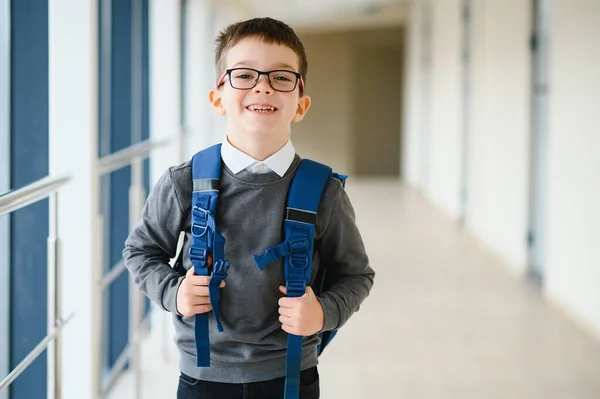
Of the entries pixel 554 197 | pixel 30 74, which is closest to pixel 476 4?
pixel 554 197

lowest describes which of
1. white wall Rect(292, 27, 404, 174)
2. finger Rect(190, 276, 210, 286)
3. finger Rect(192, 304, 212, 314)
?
finger Rect(192, 304, 212, 314)

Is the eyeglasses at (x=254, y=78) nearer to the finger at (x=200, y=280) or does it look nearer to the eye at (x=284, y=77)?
the eye at (x=284, y=77)

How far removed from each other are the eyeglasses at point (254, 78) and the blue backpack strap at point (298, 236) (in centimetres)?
9

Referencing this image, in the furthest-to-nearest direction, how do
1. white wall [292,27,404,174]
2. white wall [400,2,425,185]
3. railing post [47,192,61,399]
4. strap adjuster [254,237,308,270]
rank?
white wall [292,27,404,174] < white wall [400,2,425,185] < railing post [47,192,61,399] < strap adjuster [254,237,308,270]

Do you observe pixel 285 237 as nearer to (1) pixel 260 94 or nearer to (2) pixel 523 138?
(1) pixel 260 94

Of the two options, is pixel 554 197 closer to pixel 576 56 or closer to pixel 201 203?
pixel 576 56

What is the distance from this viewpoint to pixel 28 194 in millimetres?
1170

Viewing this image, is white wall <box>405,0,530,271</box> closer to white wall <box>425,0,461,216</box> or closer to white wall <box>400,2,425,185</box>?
white wall <box>425,0,461,216</box>

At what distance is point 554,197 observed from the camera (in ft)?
11.0

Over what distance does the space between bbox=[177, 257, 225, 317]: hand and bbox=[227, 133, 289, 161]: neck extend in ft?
0.46

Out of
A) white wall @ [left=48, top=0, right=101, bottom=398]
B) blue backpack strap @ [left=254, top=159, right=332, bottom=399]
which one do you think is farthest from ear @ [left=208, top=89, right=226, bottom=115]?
white wall @ [left=48, top=0, right=101, bottom=398]

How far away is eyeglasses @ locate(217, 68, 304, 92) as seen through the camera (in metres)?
0.90

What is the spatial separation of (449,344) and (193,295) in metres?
2.00

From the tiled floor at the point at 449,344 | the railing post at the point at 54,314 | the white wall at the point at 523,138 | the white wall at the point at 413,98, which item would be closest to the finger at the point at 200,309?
the railing post at the point at 54,314
